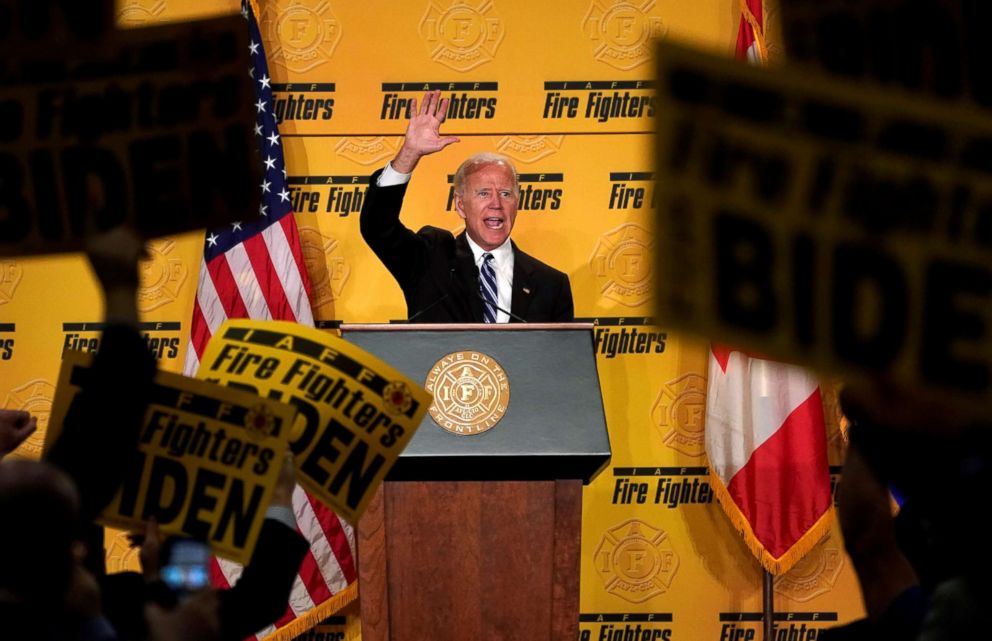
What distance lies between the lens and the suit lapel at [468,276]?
3.81m

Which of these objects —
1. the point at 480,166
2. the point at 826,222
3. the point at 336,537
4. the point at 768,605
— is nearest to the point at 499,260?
the point at 480,166

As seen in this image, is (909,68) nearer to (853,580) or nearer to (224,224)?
(224,224)

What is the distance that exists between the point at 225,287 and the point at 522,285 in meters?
1.24

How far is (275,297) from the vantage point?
4512 millimetres

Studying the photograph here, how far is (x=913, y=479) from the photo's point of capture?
1082mm

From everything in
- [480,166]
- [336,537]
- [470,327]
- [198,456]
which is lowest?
[336,537]

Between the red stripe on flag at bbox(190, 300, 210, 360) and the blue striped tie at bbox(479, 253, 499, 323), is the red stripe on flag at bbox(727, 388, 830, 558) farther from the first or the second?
the red stripe on flag at bbox(190, 300, 210, 360)

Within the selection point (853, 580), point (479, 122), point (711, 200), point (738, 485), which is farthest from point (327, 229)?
point (711, 200)

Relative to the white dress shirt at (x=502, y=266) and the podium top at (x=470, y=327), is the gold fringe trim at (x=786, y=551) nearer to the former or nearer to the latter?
the white dress shirt at (x=502, y=266)

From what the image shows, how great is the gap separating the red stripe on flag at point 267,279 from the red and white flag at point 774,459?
1680mm

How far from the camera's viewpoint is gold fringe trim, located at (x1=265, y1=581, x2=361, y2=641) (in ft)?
14.7

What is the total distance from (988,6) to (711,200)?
32 centimetres

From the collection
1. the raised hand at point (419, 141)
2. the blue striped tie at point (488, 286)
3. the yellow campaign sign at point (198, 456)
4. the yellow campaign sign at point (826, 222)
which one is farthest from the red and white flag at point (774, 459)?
the yellow campaign sign at point (826, 222)

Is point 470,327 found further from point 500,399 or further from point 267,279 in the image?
point 267,279
